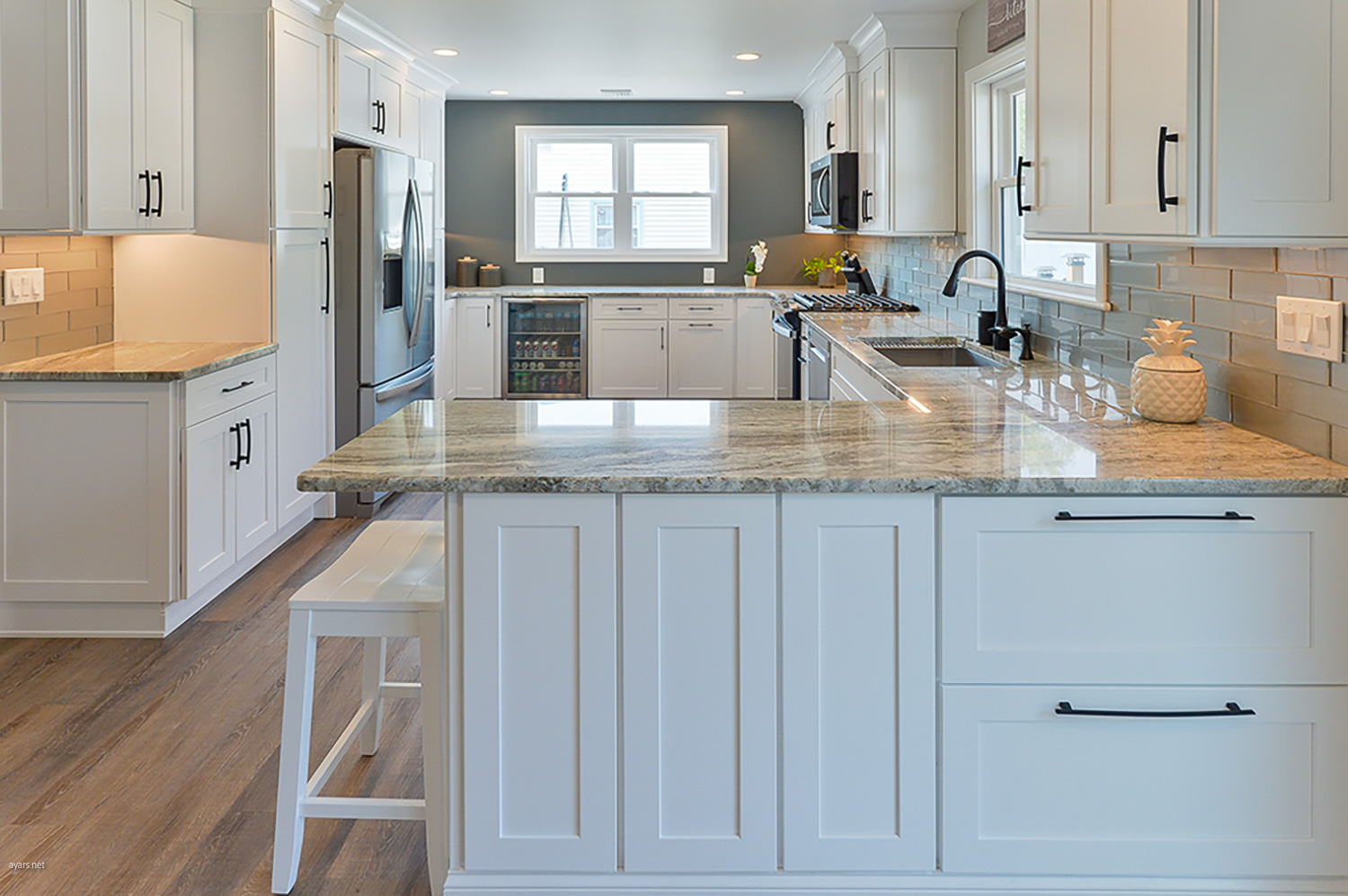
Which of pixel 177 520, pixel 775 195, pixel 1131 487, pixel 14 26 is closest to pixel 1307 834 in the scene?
pixel 1131 487

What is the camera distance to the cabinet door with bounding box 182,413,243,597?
3658 millimetres

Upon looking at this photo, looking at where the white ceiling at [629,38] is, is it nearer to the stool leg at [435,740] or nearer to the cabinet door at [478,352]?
the cabinet door at [478,352]

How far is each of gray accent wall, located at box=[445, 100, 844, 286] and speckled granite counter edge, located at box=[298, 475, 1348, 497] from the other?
6.44m

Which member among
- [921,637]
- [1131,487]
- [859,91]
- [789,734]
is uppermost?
[859,91]

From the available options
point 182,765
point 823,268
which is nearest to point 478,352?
point 823,268

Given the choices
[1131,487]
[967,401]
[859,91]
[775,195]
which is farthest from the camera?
[775,195]

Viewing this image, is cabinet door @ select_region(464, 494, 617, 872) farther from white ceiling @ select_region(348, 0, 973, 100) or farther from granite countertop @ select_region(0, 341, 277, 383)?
white ceiling @ select_region(348, 0, 973, 100)

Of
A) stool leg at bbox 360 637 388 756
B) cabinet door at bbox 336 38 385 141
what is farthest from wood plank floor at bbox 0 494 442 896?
cabinet door at bbox 336 38 385 141

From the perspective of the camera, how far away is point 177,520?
363cm

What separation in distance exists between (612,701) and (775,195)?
664 centimetres

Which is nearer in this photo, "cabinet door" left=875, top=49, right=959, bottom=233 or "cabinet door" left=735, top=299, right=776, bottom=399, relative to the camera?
"cabinet door" left=875, top=49, right=959, bottom=233

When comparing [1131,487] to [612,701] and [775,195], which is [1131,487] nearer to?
[612,701]

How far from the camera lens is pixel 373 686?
8.85 feet

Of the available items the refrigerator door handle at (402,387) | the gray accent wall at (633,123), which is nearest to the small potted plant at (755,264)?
the gray accent wall at (633,123)
